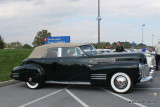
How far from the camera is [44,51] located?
845 centimetres

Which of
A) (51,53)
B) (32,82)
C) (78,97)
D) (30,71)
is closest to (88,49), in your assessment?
(51,53)

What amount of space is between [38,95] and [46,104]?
1.29 metres

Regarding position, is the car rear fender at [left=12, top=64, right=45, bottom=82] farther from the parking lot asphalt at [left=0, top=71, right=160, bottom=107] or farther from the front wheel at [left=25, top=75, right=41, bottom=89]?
the parking lot asphalt at [left=0, top=71, right=160, bottom=107]

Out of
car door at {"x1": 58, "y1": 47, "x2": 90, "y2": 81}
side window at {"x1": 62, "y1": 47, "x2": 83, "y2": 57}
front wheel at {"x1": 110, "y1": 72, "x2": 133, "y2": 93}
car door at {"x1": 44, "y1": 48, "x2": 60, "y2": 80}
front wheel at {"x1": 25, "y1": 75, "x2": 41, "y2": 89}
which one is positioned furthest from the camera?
front wheel at {"x1": 25, "y1": 75, "x2": 41, "y2": 89}

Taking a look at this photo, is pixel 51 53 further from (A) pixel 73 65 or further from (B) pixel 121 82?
(B) pixel 121 82

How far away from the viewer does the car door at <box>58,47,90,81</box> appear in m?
7.57

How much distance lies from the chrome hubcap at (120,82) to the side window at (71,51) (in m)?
1.53

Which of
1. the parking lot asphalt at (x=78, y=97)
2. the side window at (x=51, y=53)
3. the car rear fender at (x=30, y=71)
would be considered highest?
the side window at (x=51, y=53)

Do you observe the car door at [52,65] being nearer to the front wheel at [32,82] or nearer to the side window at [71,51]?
the side window at [71,51]

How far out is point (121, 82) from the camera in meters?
7.15

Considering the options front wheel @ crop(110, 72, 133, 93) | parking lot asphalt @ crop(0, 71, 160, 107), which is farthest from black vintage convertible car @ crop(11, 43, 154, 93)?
parking lot asphalt @ crop(0, 71, 160, 107)

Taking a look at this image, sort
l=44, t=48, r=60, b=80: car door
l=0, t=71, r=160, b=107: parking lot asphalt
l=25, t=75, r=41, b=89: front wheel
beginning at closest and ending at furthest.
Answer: l=0, t=71, r=160, b=107: parking lot asphalt, l=44, t=48, r=60, b=80: car door, l=25, t=75, r=41, b=89: front wheel

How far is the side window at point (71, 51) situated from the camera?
308 inches

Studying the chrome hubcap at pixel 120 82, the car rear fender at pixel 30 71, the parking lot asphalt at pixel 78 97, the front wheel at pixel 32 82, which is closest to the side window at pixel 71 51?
the car rear fender at pixel 30 71
